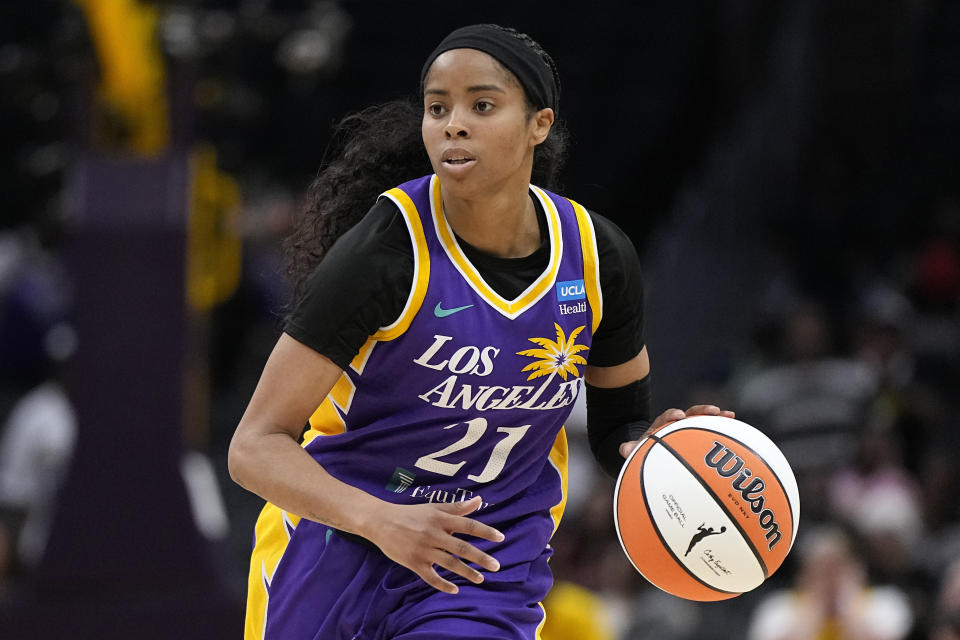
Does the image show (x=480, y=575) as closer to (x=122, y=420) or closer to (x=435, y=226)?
(x=435, y=226)

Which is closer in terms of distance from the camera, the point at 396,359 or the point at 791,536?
the point at 396,359

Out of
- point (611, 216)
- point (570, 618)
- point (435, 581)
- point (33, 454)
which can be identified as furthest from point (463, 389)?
point (611, 216)

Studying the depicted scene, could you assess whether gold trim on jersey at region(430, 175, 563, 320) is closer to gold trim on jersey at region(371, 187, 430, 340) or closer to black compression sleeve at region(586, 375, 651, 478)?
gold trim on jersey at region(371, 187, 430, 340)

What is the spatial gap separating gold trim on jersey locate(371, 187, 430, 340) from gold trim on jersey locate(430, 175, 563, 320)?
50mm

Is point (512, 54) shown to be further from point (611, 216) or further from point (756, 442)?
point (611, 216)

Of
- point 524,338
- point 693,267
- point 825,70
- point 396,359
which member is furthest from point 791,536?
point 825,70

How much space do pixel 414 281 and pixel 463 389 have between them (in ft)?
0.82

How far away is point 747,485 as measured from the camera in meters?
3.17

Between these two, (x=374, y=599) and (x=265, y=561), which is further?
(x=265, y=561)

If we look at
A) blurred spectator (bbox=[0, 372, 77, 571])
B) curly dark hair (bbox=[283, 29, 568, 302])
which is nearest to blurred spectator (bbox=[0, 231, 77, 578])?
blurred spectator (bbox=[0, 372, 77, 571])

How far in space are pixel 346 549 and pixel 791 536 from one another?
3.26 feet

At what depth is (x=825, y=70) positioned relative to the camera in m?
12.5

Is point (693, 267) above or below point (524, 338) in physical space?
below

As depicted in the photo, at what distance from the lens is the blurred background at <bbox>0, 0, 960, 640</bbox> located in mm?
6664
